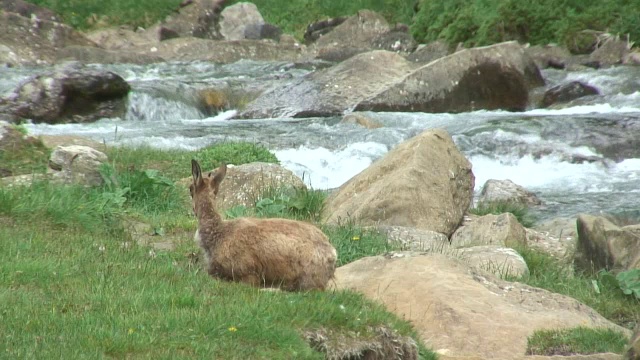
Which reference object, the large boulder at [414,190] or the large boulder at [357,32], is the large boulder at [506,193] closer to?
the large boulder at [414,190]

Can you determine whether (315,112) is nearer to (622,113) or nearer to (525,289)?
(622,113)

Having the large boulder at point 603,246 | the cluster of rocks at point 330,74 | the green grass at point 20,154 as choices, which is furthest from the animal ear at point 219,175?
the cluster of rocks at point 330,74

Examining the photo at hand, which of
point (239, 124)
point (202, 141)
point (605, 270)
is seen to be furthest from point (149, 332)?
point (239, 124)

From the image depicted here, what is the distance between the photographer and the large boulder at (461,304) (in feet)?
23.8

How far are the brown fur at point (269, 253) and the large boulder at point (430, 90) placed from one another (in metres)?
15.6

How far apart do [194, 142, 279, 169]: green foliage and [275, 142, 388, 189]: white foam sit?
2342mm

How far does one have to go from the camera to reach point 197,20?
39750 mm

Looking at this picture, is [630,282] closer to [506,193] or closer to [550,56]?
[506,193]

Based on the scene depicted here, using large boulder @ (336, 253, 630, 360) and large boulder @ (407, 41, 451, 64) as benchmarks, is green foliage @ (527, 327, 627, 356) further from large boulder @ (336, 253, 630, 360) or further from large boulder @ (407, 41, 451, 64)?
large boulder @ (407, 41, 451, 64)

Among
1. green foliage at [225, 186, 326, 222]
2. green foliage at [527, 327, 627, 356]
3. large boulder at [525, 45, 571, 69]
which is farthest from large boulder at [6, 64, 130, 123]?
green foliage at [527, 327, 627, 356]

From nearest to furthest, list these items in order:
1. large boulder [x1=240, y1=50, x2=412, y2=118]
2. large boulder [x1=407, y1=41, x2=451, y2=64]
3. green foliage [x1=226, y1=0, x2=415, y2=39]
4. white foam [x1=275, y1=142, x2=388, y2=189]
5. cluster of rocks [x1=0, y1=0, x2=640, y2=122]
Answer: white foam [x1=275, y1=142, x2=388, y2=189]
cluster of rocks [x1=0, y1=0, x2=640, y2=122]
large boulder [x1=240, y1=50, x2=412, y2=118]
large boulder [x1=407, y1=41, x2=451, y2=64]
green foliage [x1=226, y1=0, x2=415, y2=39]

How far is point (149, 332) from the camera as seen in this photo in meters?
5.51

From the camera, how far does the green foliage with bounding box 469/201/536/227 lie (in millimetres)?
13383

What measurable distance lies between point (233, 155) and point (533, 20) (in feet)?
61.6
